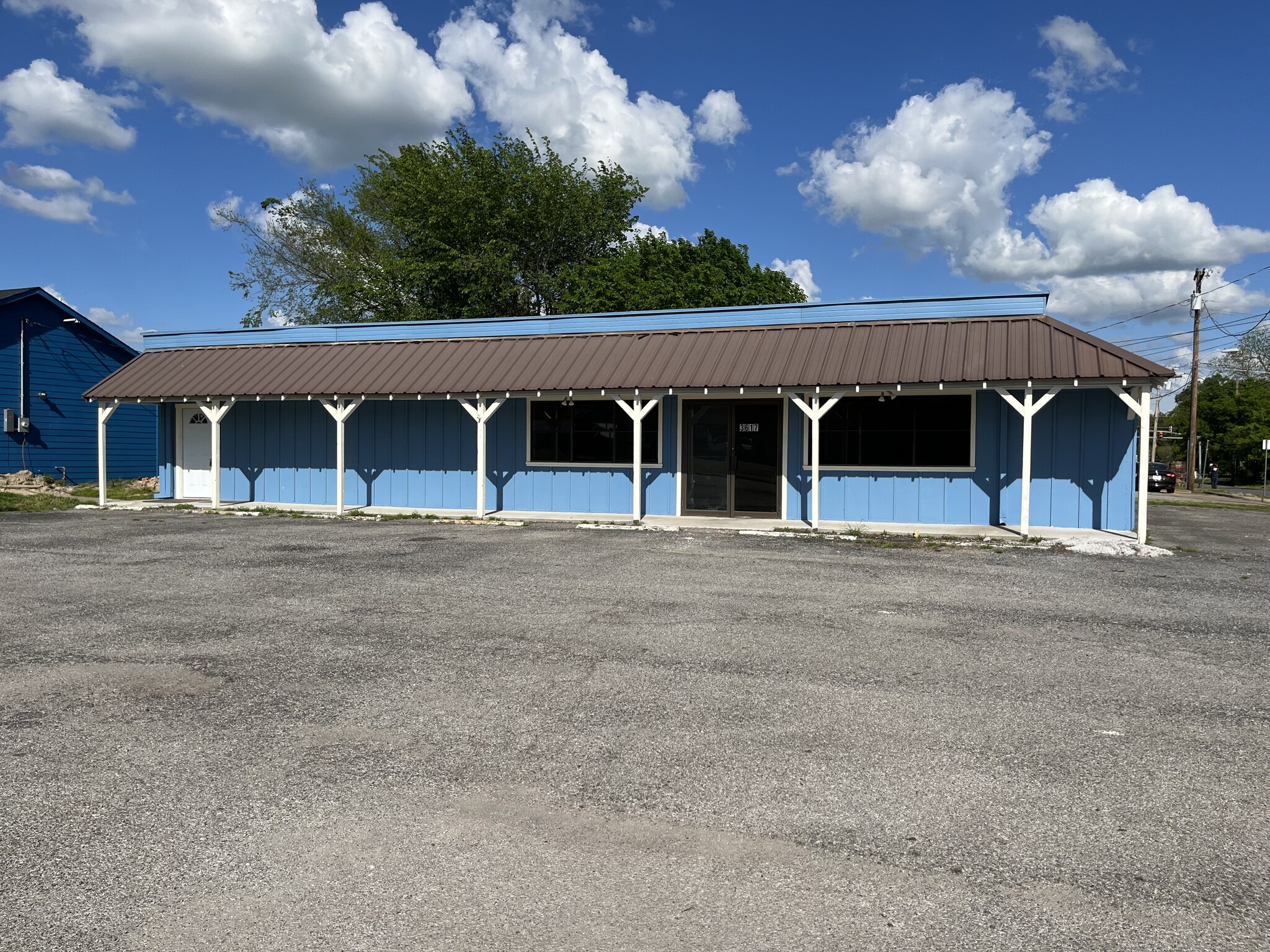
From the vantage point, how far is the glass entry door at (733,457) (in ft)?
51.6

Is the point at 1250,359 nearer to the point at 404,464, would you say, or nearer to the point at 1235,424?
the point at 1235,424

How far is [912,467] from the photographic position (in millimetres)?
14867

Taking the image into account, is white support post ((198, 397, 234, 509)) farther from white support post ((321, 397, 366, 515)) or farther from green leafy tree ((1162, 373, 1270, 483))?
green leafy tree ((1162, 373, 1270, 483))

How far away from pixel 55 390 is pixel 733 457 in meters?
21.1

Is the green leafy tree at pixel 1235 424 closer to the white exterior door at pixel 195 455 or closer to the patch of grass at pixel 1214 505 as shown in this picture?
the patch of grass at pixel 1214 505

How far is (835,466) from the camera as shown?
15289 mm

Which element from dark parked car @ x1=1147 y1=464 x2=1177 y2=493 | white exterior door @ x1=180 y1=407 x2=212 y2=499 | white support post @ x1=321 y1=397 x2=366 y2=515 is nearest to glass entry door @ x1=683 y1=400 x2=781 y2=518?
white support post @ x1=321 y1=397 x2=366 y2=515

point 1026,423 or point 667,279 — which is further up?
point 667,279

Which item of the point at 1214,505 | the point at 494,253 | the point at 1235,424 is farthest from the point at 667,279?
the point at 1235,424


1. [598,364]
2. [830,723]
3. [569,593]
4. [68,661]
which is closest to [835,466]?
[598,364]

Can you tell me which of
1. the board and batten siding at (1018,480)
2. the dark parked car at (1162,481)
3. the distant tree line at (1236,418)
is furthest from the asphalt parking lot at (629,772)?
the distant tree line at (1236,418)

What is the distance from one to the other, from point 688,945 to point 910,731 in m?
2.30

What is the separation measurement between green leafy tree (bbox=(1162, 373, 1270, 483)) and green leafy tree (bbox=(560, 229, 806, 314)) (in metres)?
32.5

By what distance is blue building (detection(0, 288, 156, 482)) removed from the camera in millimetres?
24422
